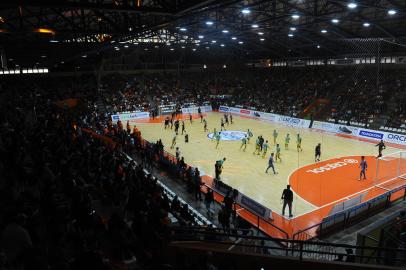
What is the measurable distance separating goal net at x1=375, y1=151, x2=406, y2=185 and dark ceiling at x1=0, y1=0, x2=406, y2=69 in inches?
314

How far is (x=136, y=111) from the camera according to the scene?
1868 inches

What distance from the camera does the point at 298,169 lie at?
22172mm

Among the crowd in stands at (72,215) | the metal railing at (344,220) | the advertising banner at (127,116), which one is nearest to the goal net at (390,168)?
the metal railing at (344,220)

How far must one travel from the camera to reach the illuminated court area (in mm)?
17000

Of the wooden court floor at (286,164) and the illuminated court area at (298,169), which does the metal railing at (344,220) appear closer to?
the illuminated court area at (298,169)

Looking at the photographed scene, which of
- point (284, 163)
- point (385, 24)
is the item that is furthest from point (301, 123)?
point (284, 163)

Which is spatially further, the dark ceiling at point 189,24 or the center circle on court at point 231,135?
the center circle on court at point 231,135

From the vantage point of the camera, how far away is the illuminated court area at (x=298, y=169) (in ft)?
55.8

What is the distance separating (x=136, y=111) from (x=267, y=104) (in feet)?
61.4

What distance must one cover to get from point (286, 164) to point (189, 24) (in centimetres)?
1275

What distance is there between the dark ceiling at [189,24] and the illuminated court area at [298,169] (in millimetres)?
8170

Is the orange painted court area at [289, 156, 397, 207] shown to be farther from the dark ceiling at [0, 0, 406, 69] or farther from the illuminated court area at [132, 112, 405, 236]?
the dark ceiling at [0, 0, 406, 69]

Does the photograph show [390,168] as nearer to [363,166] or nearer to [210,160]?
[363,166]

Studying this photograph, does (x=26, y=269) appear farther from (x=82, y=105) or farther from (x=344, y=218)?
(x=82, y=105)
